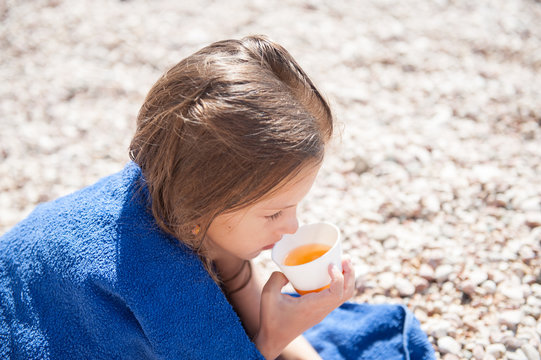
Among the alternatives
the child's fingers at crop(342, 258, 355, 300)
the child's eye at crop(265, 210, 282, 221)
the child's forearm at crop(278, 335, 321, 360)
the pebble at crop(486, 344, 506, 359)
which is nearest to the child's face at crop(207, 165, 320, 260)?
the child's eye at crop(265, 210, 282, 221)

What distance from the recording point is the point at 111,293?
1.52m

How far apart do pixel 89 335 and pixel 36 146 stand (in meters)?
2.25

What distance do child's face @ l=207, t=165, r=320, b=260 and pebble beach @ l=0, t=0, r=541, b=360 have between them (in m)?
0.36

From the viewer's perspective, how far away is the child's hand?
167cm

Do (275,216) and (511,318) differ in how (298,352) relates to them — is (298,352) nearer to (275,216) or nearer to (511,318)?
(275,216)

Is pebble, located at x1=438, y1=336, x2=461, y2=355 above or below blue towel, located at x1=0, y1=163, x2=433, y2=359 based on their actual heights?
below

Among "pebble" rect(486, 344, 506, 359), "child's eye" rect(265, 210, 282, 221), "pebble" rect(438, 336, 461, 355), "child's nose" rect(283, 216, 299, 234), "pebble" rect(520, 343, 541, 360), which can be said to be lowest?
"pebble" rect(438, 336, 461, 355)

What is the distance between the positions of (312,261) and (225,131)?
508 millimetres

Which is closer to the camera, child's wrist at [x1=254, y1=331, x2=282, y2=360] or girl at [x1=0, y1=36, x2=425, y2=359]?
girl at [x1=0, y1=36, x2=425, y2=359]

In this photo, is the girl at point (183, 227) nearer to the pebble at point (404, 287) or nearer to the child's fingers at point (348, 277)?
the child's fingers at point (348, 277)

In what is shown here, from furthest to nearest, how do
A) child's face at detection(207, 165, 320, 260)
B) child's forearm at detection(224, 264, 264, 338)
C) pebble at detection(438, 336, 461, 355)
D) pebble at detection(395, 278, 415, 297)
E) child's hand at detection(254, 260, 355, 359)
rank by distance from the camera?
pebble at detection(395, 278, 415, 297)
pebble at detection(438, 336, 461, 355)
child's forearm at detection(224, 264, 264, 338)
child's hand at detection(254, 260, 355, 359)
child's face at detection(207, 165, 320, 260)

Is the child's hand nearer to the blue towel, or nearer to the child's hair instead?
the blue towel

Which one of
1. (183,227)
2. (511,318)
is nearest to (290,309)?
(183,227)

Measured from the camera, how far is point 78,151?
340cm
